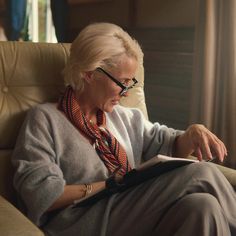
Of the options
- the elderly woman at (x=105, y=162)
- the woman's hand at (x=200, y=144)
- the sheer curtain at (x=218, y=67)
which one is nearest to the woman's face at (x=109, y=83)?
the elderly woman at (x=105, y=162)

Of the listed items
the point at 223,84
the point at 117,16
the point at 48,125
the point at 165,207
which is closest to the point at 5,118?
the point at 48,125

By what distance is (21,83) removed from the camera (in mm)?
1561

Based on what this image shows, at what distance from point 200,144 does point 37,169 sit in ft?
1.86

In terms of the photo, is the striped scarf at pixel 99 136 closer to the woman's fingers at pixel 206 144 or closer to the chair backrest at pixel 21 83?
the chair backrest at pixel 21 83

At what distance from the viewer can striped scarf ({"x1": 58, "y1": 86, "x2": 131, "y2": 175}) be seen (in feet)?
4.77

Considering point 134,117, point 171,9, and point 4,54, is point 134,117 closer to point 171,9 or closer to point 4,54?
point 4,54

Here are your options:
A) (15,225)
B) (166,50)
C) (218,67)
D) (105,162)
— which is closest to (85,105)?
(105,162)

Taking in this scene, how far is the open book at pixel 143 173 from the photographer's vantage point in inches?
49.2

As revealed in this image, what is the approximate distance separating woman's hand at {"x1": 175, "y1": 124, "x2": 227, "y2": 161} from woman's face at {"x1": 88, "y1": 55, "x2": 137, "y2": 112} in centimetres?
30

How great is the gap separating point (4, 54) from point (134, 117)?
54cm

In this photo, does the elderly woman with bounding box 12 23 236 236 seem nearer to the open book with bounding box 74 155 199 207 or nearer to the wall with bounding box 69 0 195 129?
the open book with bounding box 74 155 199 207

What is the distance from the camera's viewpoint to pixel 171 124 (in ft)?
9.02

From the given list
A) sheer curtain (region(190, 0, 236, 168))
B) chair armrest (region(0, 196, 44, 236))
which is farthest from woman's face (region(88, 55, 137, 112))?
sheer curtain (region(190, 0, 236, 168))

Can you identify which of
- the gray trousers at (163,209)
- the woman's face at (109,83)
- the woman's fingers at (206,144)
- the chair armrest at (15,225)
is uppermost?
the woman's face at (109,83)
